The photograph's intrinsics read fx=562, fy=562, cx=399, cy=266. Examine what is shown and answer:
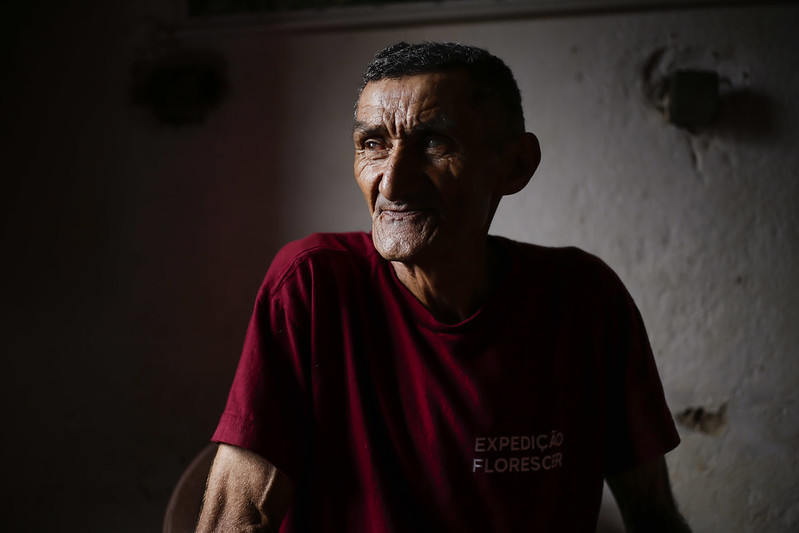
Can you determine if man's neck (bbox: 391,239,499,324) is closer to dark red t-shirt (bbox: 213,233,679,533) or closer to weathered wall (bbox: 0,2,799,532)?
dark red t-shirt (bbox: 213,233,679,533)

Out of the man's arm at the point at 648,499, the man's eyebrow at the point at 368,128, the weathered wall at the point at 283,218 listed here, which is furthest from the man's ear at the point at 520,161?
the weathered wall at the point at 283,218

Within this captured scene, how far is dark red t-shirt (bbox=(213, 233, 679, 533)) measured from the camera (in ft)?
2.96

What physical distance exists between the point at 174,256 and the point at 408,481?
3.94 ft

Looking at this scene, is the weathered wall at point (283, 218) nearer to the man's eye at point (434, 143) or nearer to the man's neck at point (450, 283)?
the man's neck at point (450, 283)

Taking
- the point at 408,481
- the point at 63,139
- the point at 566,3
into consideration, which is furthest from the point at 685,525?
→ the point at 63,139

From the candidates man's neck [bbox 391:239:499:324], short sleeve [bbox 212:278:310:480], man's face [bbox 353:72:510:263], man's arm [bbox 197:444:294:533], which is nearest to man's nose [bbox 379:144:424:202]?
man's face [bbox 353:72:510:263]

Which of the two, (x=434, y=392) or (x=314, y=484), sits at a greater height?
(x=434, y=392)

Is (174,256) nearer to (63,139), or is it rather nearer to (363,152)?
(63,139)

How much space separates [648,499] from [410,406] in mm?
496

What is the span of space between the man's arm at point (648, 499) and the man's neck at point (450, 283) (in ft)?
1.44

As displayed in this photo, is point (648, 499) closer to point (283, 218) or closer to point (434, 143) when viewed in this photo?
point (434, 143)

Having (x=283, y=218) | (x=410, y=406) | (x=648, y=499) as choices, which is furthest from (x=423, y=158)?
(x=283, y=218)

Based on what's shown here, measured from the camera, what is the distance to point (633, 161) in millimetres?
1647

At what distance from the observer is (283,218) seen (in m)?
1.76
